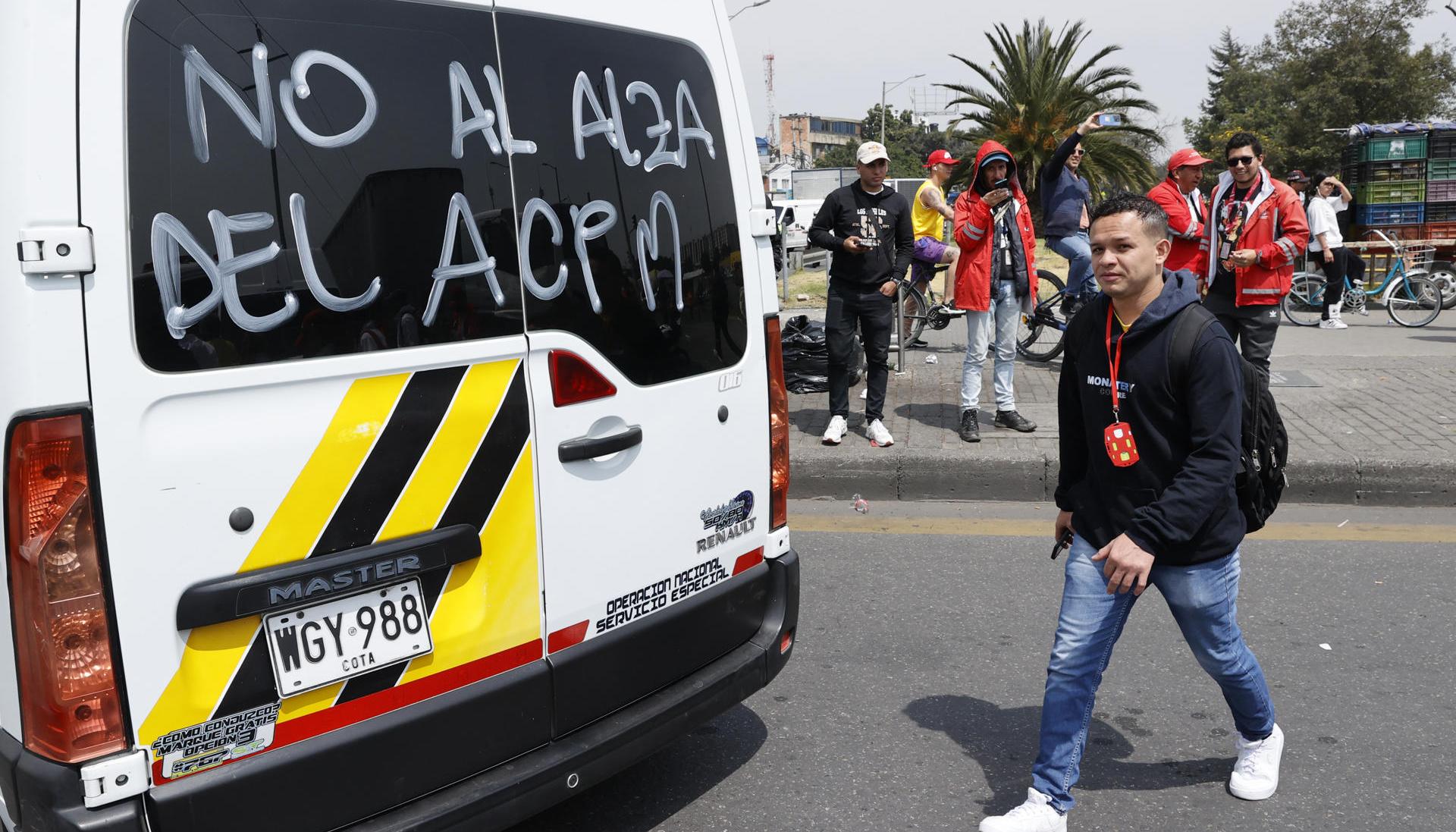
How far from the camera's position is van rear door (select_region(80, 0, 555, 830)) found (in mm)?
2129

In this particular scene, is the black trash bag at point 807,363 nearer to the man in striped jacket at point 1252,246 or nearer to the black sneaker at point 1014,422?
the black sneaker at point 1014,422

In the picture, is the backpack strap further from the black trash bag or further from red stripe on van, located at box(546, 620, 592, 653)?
the black trash bag

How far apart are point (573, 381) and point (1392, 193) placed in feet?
54.6

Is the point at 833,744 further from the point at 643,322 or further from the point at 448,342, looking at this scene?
the point at 448,342

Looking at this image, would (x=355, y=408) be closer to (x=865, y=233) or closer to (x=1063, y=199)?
(x=865, y=233)

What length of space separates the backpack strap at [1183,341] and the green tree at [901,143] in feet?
251

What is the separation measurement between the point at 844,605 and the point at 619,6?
2859 mm

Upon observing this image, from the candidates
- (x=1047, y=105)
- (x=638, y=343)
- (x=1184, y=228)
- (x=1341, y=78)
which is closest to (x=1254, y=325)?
(x=1184, y=228)

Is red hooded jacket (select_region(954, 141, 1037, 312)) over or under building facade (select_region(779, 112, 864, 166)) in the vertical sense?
under

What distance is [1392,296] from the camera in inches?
543

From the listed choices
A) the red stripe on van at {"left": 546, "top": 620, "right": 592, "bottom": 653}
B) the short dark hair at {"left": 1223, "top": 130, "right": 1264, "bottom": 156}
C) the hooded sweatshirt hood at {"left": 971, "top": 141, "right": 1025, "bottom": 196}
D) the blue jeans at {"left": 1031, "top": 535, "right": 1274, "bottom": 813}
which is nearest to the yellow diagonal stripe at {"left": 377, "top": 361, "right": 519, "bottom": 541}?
the red stripe on van at {"left": 546, "top": 620, "right": 592, "bottom": 653}

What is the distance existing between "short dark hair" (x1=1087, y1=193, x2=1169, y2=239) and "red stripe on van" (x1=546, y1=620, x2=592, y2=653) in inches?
66.0

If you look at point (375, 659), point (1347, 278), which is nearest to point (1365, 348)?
point (1347, 278)

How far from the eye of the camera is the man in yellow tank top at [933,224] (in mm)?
9266
